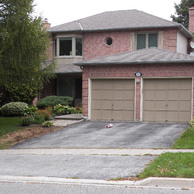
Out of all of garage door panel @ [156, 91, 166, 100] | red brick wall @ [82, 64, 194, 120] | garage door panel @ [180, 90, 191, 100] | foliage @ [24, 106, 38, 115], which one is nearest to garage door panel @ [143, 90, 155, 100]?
garage door panel @ [156, 91, 166, 100]

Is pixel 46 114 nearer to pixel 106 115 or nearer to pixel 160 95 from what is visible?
pixel 106 115

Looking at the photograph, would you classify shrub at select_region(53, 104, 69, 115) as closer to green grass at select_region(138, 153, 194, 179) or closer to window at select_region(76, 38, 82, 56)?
window at select_region(76, 38, 82, 56)

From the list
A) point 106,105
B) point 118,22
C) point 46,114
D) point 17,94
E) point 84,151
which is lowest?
point 84,151

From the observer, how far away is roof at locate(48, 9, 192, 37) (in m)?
24.7

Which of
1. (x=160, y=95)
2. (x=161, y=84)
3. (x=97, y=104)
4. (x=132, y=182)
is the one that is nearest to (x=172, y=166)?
(x=132, y=182)

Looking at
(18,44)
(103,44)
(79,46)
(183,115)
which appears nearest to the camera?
(18,44)

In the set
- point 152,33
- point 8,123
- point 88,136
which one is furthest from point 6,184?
point 152,33

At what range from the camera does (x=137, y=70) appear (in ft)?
62.2

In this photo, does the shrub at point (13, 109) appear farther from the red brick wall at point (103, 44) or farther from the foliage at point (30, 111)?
the red brick wall at point (103, 44)

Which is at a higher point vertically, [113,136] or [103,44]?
[103,44]

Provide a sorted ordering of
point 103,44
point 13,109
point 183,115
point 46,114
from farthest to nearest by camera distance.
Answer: point 103,44 < point 13,109 < point 46,114 < point 183,115

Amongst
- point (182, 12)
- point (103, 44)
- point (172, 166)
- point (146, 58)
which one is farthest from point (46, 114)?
point (182, 12)

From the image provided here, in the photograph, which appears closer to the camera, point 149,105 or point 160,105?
point 160,105

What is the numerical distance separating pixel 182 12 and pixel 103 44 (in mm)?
22908
